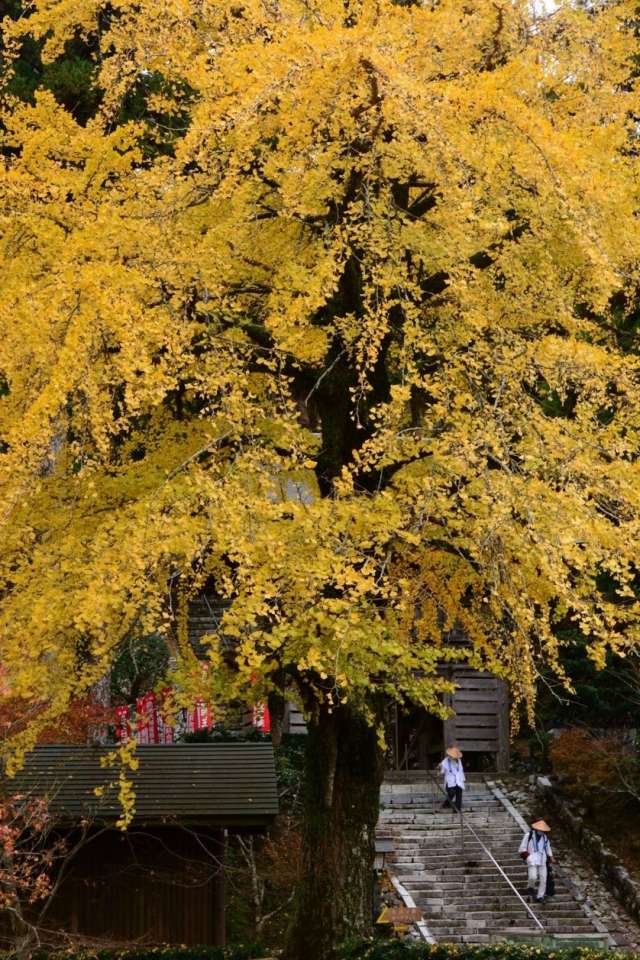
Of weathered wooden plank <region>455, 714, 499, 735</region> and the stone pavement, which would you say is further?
weathered wooden plank <region>455, 714, 499, 735</region>

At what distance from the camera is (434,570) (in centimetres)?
1157

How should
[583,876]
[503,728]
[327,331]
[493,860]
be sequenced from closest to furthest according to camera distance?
[327,331] → [583,876] → [493,860] → [503,728]

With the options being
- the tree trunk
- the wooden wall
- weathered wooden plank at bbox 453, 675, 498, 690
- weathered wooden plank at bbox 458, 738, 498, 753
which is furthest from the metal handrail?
the tree trunk

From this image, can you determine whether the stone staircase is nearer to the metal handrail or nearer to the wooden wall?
the metal handrail

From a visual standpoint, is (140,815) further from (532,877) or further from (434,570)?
(532,877)

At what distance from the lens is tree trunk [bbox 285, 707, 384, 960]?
10320 millimetres

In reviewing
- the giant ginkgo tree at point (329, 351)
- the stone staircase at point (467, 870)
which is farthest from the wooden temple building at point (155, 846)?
the stone staircase at point (467, 870)

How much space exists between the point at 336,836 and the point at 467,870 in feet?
23.0

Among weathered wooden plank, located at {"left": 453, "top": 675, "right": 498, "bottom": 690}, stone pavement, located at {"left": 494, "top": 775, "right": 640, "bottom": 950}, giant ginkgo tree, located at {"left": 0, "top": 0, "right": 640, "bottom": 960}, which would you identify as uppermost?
giant ginkgo tree, located at {"left": 0, "top": 0, "right": 640, "bottom": 960}

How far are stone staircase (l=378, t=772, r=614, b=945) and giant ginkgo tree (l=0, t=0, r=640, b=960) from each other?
209 inches

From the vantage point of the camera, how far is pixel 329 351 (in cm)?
1052

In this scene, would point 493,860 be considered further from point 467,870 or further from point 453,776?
point 453,776

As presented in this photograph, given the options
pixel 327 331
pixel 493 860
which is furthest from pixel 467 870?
pixel 327 331

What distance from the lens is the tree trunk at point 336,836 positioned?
33.9 feet
